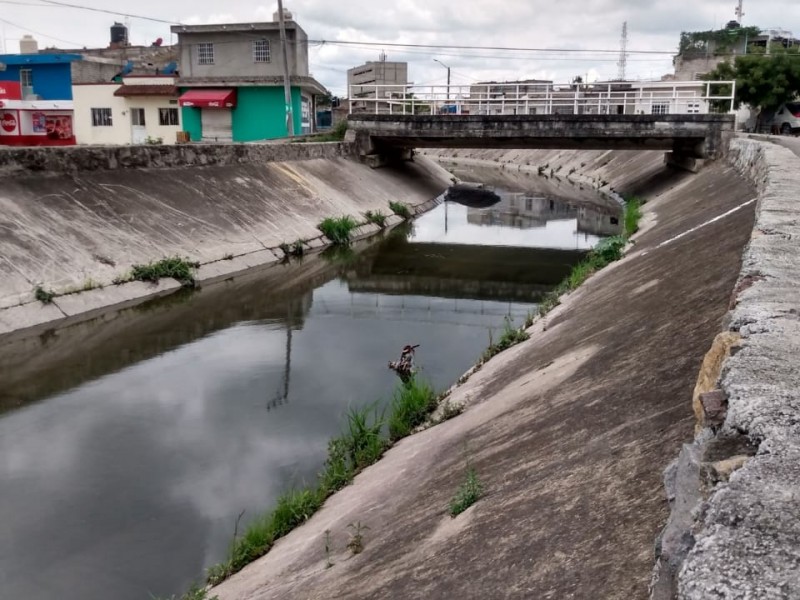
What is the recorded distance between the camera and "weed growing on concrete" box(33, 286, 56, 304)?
1480 cm

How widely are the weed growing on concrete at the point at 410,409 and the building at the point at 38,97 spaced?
37.4 meters

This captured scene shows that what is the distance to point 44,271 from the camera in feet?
50.5

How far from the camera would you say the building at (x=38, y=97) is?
4106 centimetres

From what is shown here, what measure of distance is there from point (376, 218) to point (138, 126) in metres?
24.8

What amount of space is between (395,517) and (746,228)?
7.08 meters

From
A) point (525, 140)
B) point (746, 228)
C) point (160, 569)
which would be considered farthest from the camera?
point (525, 140)

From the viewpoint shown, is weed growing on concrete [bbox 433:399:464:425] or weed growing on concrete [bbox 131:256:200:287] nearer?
weed growing on concrete [bbox 433:399:464:425]

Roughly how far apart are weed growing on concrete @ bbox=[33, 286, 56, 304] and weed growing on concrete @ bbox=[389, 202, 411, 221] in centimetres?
1922

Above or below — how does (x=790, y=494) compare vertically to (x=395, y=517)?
above

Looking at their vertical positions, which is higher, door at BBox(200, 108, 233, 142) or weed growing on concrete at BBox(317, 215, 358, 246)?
door at BBox(200, 108, 233, 142)

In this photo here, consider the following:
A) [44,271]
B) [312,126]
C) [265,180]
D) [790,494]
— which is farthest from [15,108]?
[790,494]

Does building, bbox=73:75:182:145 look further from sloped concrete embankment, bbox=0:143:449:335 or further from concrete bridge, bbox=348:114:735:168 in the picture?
sloped concrete embankment, bbox=0:143:449:335

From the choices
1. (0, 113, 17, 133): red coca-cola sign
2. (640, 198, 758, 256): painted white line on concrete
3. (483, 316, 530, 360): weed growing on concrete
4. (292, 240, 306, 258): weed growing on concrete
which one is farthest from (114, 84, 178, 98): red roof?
(483, 316, 530, 360): weed growing on concrete

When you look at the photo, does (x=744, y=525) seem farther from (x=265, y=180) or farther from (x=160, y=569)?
(x=265, y=180)
